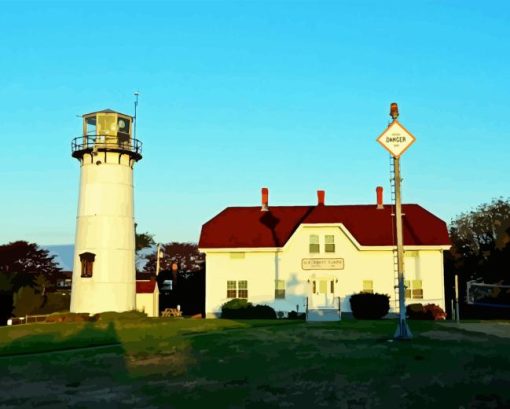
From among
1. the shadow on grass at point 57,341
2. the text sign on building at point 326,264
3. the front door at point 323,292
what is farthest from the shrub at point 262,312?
the shadow on grass at point 57,341

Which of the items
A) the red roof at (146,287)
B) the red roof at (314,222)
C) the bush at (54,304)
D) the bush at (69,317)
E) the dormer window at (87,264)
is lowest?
the bush at (69,317)

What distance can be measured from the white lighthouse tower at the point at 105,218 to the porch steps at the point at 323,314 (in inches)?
478

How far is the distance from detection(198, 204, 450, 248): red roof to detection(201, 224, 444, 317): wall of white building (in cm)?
71

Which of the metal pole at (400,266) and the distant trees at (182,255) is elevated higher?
the distant trees at (182,255)

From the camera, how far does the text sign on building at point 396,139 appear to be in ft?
69.8

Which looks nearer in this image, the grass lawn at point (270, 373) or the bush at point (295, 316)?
the grass lawn at point (270, 373)

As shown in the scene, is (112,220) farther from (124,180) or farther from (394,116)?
(394,116)

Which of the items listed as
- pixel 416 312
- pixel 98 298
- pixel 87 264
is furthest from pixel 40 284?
pixel 416 312

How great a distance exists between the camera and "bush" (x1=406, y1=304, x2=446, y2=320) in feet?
121

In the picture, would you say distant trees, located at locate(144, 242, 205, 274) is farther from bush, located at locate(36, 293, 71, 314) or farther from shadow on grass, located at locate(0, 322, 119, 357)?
shadow on grass, located at locate(0, 322, 119, 357)

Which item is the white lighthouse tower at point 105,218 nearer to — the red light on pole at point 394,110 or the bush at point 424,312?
the bush at point 424,312

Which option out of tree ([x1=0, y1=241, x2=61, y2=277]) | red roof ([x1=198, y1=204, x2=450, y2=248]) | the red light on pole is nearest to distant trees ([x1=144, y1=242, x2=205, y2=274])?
tree ([x1=0, y1=241, x2=61, y2=277])

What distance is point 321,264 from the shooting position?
Answer: 4131 cm

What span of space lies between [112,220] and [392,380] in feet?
103
